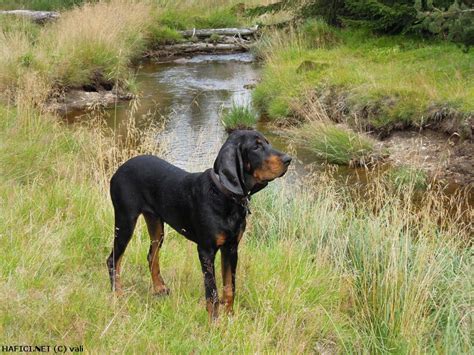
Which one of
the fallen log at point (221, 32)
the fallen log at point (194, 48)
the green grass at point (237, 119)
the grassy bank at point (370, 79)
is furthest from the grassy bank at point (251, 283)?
the fallen log at point (221, 32)

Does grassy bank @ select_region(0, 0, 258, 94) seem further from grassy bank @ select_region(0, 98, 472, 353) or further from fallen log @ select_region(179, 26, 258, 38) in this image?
grassy bank @ select_region(0, 98, 472, 353)

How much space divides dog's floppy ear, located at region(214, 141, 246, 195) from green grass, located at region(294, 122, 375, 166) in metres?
4.85

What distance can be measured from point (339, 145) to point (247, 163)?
17.6 ft

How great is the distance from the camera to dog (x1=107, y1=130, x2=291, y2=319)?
346 centimetres

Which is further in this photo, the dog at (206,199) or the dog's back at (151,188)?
the dog's back at (151,188)

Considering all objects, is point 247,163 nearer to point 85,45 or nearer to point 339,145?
point 339,145

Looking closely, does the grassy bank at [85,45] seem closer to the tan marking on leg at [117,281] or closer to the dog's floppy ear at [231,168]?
the tan marking on leg at [117,281]

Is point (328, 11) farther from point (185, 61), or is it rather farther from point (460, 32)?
point (460, 32)

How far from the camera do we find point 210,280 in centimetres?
361

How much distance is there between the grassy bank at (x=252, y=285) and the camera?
3.16 m

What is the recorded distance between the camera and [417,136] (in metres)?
8.66

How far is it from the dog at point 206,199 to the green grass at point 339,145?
15.1 ft

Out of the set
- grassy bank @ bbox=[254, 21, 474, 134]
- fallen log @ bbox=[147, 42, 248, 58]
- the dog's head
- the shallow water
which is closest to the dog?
the dog's head

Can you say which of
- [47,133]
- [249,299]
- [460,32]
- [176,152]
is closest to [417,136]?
[460,32]
